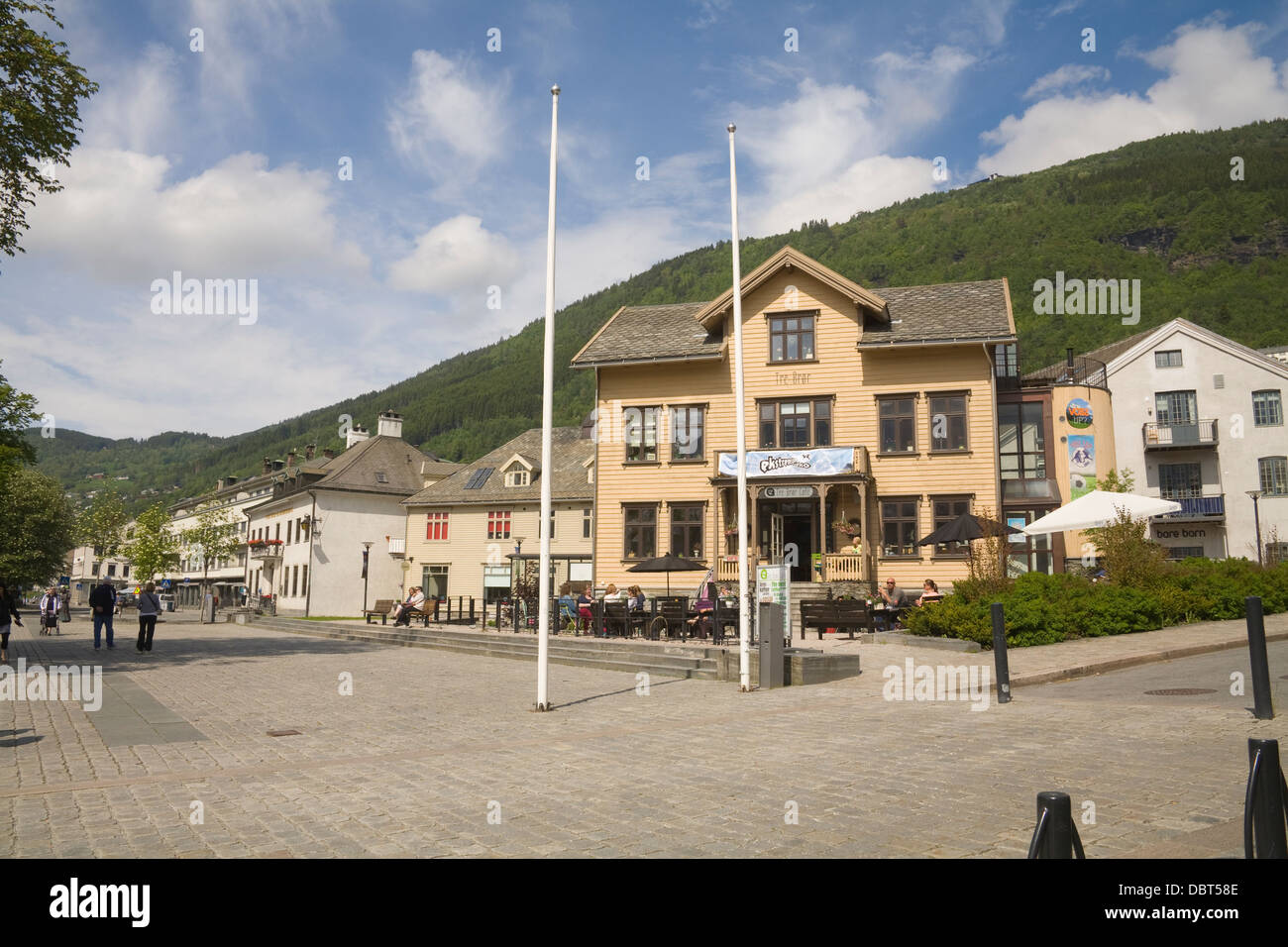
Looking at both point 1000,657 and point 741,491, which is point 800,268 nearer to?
point 741,491

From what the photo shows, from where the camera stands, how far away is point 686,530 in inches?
1260

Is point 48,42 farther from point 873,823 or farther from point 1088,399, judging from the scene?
point 1088,399

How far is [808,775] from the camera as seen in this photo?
24.4 feet

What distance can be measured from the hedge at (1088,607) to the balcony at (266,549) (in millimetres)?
47319

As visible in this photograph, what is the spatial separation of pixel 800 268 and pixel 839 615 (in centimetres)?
1583

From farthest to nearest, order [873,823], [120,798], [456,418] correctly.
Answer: [456,418], [120,798], [873,823]

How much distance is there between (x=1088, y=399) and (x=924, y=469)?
13060 millimetres

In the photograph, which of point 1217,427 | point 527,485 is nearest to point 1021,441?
point 1217,427

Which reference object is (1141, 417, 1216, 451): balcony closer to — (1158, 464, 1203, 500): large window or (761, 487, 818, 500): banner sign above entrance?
(1158, 464, 1203, 500): large window

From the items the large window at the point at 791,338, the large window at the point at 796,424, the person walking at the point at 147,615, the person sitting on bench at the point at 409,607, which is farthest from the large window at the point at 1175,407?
the person walking at the point at 147,615

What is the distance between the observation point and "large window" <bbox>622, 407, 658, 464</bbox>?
108ft

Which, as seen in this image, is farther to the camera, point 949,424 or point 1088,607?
point 949,424

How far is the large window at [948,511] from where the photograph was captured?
29.5 metres
